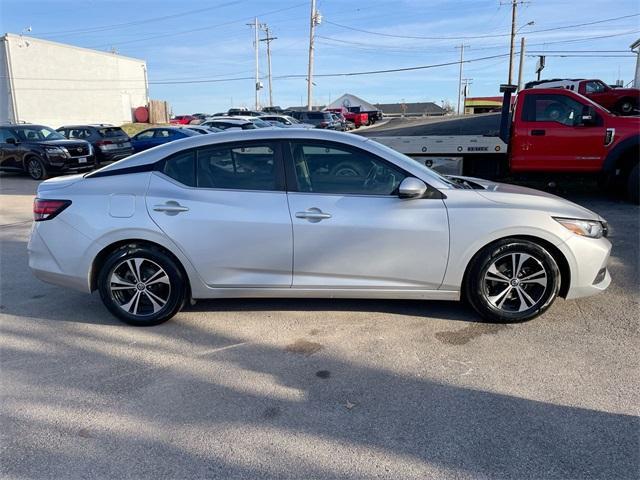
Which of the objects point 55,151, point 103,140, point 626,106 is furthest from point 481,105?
point 55,151

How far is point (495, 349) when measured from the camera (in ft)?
12.0

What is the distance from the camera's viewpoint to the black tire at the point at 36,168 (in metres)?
14.2

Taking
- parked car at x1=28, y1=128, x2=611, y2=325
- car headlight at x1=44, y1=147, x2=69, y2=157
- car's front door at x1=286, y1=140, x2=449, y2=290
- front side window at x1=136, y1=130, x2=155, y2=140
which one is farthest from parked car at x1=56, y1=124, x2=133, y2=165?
car's front door at x1=286, y1=140, x2=449, y2=290

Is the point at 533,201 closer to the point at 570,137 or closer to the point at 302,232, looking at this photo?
the point at 302,232

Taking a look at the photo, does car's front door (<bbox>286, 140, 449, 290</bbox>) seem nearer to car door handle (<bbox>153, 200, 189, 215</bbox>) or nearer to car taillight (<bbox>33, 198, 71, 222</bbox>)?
car door handle (<bbox>153, 200, 189, 215</bbox>)

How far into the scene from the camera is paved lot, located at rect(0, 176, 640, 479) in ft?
8.33

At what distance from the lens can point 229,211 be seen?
3.93m

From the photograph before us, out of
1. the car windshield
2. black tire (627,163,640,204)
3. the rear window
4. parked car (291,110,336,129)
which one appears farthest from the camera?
parked car (291,110,336,129)

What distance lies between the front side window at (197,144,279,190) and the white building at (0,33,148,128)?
102 feet

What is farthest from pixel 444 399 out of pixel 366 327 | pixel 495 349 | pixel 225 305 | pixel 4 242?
pixel 4 242

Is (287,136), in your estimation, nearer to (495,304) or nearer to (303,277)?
(303,277)

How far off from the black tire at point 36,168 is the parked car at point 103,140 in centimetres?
189

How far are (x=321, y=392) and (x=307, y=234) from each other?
1.25 metres

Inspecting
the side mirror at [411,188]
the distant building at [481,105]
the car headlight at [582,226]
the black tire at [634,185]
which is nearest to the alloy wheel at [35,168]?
the side mirror at [411,188]
